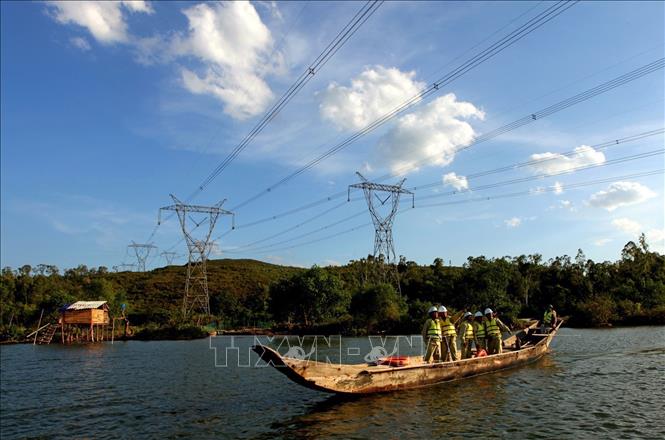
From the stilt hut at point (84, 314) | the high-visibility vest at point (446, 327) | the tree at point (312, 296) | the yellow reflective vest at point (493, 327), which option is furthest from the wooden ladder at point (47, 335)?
the yellow reflective vest at point (493, 327)

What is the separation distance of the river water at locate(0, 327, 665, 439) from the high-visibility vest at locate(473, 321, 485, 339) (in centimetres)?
222

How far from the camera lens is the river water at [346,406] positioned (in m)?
15.4

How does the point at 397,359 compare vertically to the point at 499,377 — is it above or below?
above

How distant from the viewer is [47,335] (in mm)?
68375

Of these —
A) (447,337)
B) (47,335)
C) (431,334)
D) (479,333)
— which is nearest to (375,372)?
(431,334)

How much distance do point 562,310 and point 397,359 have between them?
64.4m

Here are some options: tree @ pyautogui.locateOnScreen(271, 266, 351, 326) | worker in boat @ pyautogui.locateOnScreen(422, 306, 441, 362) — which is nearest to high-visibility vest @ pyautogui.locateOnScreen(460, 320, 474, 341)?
worker in boat @ pyautogui.locateOnScreen(422, 306, 441, 362)

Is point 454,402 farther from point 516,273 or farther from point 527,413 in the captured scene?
point 516,273

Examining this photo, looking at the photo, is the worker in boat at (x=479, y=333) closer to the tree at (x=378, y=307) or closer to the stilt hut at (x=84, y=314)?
the tree at (x=378, y=307)

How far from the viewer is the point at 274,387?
2352 cm

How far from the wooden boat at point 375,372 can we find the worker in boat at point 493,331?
0.63m

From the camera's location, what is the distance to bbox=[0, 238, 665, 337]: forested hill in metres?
65.1

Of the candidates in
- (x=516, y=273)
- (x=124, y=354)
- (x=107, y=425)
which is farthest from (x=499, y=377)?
(x=516, y=273)

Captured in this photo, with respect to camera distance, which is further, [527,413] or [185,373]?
[185,373]
